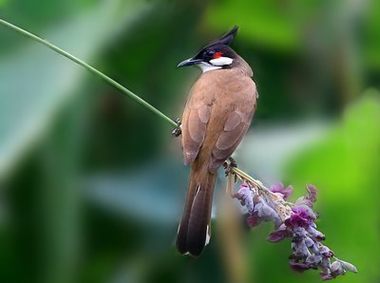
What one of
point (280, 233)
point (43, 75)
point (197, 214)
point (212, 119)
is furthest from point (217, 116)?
point (43, 75)

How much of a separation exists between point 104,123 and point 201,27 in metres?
0.28

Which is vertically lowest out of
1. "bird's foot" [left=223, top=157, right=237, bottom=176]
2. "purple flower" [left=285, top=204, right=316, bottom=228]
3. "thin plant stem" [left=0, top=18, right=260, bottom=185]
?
"purple flower" [left=285, top=204, right=316, bottom=228]

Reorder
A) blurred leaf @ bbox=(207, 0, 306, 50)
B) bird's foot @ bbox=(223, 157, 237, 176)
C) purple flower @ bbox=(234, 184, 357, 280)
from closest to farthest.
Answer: purple flower @ bbox=(234, 184, 357, 280)
bird's foot @ bbox=(223, 157, 237, 176)
blurred leaf @ bbox=(207, 0, 306, 50)

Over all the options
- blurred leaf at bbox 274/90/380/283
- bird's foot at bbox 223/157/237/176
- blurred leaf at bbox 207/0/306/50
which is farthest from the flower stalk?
blurred leaf at bbox 207/0/306/50

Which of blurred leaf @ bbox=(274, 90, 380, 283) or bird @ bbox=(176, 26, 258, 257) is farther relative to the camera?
blurred leaf @ bbox=(274, 90, 380, 283)

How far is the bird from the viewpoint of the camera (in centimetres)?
132

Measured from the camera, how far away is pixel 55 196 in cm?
225

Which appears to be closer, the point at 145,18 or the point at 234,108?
the point at 234,108

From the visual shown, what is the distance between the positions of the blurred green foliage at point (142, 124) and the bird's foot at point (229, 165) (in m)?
0.71

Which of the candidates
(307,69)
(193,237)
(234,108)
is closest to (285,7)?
(307,69)

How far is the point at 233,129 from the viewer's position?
1.33 meters

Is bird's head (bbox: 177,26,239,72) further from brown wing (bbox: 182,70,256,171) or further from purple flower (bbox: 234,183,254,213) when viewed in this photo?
purple flower (bbox: 234,183,254,213)

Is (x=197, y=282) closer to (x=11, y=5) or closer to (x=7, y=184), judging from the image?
(x=7, y=184)

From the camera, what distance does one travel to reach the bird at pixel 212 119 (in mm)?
1320
